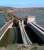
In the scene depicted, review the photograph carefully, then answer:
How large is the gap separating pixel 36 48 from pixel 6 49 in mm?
730

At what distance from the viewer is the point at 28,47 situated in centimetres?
Result: 493

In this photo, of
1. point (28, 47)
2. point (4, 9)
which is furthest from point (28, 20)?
point (4, 9)

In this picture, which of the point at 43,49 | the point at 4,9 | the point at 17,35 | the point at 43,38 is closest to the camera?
the point at 43,49

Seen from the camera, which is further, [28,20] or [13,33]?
[28,20]

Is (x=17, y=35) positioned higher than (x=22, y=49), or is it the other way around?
(x=22, y=49)

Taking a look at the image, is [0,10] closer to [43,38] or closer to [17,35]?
[17,35]

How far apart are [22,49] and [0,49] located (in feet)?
1.78

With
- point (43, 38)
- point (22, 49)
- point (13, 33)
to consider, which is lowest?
point (13, 33)

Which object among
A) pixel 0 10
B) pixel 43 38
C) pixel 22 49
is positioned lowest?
pixel 0 10

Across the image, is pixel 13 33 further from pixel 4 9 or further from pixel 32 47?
pixel 4 9

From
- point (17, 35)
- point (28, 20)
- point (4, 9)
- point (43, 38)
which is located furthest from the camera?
point (4, 9)

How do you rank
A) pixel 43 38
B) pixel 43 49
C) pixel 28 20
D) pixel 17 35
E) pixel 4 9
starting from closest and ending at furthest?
pixel 43 49, pixel 43 38, pixel 17 35, pixel 28 20, pixel 4 9

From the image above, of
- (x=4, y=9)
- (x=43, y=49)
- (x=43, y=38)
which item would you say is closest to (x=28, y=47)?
(x=43, y=49)

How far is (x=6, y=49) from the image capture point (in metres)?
4.82
